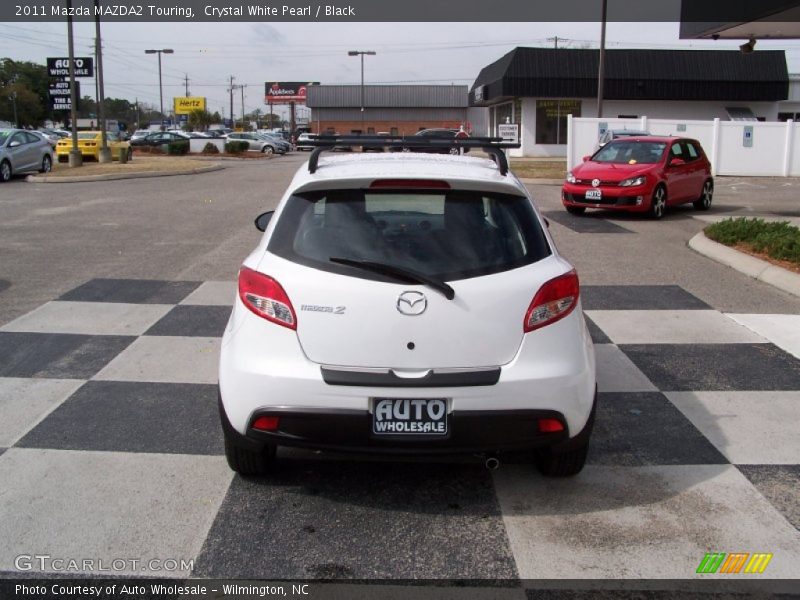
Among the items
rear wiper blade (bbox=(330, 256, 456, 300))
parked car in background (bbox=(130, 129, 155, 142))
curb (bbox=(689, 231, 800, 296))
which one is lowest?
curb (bbox=(689, 231, 800, 296))

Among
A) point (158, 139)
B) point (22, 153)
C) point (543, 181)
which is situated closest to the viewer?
point (22, 153)

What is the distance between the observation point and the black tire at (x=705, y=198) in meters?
17.3

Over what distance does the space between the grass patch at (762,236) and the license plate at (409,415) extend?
24.0ft

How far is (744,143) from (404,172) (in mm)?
28329

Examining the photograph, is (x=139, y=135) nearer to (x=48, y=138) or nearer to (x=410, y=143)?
(x=48, y=138)

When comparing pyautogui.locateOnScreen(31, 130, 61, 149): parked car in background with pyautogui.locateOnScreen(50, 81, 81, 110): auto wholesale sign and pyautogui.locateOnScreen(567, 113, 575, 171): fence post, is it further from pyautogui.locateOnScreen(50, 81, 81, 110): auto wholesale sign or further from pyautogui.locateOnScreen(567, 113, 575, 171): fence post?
pyautogui.locateOnScreen(567, 113, 575, 171): fence post

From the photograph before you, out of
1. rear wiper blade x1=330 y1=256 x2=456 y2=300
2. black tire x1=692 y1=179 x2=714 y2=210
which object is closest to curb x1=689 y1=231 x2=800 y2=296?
black tire x1=692 y1=179 x2=714 y2=210

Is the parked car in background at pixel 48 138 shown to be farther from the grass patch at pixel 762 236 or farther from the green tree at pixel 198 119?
the green tree at pixel 198 119

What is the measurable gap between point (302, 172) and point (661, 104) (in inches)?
1798

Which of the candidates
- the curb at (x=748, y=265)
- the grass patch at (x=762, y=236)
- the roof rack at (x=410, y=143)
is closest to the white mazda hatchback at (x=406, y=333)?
the roof rack at (x=410, y=143)

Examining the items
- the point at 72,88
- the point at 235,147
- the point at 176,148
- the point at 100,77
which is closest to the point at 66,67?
the point at 100,77

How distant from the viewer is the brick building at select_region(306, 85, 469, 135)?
76875 mm

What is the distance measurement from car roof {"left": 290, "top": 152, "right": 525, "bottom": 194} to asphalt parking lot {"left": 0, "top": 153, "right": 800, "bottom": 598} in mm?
1374

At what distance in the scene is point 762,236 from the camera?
417 inches
